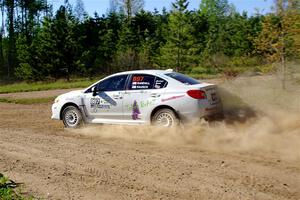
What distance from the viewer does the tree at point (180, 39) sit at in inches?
1508

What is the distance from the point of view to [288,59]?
15219 mm

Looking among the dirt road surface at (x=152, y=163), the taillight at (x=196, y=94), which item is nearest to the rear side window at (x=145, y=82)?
the taillight at (x=196, y=94)

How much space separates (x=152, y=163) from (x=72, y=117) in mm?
4934

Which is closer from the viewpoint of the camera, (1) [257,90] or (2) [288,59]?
(1) [257,90]

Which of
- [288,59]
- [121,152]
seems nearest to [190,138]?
[121,152]

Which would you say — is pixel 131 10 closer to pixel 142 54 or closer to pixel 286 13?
pixel 142 54

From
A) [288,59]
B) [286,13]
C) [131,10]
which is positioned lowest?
[288,59]

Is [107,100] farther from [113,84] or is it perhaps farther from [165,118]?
[165,118]

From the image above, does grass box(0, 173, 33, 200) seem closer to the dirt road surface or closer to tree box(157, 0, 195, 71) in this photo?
the dirt road surface

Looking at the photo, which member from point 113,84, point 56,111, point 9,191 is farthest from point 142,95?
point 9,191

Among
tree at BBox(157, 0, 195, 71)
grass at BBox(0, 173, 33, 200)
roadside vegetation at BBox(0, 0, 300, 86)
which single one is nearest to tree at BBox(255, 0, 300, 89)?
roadside vegetation at BBox(0, 0, 300, 86)

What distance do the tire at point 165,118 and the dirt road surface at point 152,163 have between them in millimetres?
251

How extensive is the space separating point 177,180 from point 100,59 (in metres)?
44.5

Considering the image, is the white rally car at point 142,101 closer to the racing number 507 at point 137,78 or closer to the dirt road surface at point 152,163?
the racing number 507 at point 137,78
